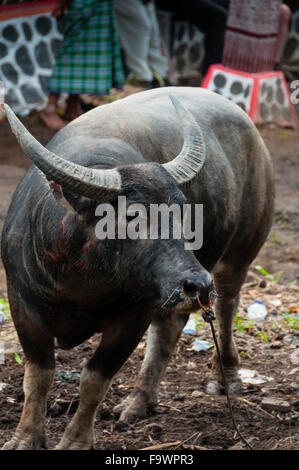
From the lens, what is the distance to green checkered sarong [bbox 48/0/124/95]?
8258 mm

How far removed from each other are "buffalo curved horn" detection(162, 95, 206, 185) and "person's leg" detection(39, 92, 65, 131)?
214 inches

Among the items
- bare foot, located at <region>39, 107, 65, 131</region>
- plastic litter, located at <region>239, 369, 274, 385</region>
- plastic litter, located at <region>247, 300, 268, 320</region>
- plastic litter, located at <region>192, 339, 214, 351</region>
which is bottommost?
bare foot, located at <region>39, 107, 65, 131</region>

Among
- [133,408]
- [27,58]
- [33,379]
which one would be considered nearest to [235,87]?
[27,58]

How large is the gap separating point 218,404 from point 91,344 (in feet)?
3.09

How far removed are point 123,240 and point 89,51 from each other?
6060mm

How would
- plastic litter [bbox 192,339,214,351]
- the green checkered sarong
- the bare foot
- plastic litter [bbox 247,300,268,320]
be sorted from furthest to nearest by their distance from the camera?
1. the bare foot
2. the green checkered sarong
3. plastic litter [bbox 247,300,268,320]
4. plastic litter [bbox 192,339,214,351]

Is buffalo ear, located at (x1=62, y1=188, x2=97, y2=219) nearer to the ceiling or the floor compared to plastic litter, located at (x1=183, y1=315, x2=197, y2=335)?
nearer to the ceiling

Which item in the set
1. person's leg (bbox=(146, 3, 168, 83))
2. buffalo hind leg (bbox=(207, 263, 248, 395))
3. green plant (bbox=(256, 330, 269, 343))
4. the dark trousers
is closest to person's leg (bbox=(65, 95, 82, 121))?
person's leg (bbox=(146, 3, 168, 83))

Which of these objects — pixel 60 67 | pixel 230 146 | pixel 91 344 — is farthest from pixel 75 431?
pixel 60 67

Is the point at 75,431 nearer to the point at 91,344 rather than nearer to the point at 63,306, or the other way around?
the point at 63,306

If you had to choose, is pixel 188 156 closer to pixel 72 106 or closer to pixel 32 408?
pixel 32 408

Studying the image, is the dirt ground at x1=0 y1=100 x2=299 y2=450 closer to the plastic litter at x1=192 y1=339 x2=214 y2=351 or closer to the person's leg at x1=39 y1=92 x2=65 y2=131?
the plastic litter at x1=192 y1=339 x2=214 y2=351

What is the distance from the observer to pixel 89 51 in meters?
8.31

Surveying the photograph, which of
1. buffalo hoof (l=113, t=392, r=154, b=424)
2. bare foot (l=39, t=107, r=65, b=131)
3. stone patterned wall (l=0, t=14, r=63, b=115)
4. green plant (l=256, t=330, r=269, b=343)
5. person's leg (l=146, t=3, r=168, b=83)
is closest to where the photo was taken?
buffalo hoof (l=113, t=392, r=154, b=424)
